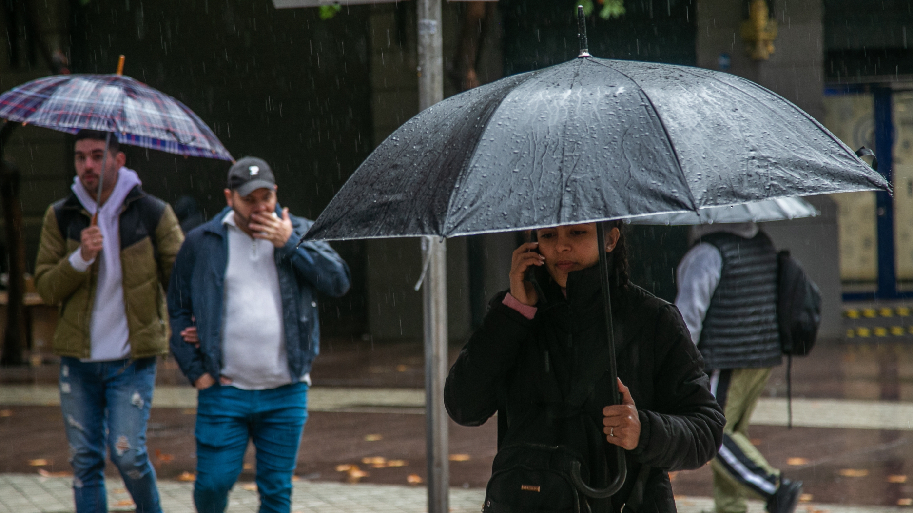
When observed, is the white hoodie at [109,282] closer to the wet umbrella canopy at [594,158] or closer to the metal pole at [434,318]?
the metal pole at [434,318]

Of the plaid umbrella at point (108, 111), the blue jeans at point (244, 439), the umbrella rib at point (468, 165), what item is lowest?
the blue jeans at point (244, 439)

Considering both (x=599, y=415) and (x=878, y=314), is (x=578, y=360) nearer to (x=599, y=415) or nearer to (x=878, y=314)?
(x=599, y=415)

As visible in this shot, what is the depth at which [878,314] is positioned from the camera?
50.4 ft

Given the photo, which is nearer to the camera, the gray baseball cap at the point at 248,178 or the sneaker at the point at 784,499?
Result: the gray baseball cap at the point at 248,178

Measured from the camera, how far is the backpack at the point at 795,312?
574cm

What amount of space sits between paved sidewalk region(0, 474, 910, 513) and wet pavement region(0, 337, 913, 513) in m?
0.01

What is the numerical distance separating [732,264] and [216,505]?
9.84 ft

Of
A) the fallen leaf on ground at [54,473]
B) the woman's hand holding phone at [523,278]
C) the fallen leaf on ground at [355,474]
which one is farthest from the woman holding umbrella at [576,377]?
the fallen leaf on ground at [54,473]

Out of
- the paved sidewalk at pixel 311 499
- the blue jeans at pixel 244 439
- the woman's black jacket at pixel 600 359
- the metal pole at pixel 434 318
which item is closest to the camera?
the woman's black jacket at pixel 600 359

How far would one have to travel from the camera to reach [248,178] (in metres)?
4.87

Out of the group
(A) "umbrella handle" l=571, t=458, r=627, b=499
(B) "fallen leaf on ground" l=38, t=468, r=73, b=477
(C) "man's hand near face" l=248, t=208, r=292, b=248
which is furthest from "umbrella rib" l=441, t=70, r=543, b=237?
(B) "fallen leaf on ground" l=38, t=468, r=73, b=477

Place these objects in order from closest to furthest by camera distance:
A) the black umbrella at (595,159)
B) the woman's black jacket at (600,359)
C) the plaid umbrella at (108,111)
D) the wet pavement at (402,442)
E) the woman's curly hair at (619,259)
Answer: the black umbrella at (595,159) → the woman's black jacket at (600,359) → the woman's curly hair at (619,259) → the plaid umbrella at (108,111) → the wet pavement at (402,442)

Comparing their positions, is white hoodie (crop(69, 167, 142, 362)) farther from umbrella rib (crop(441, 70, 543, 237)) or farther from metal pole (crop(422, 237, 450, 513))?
umbrella rib (crop(441, 70, 543, 237))

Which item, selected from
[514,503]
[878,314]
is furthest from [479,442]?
[878,314]
